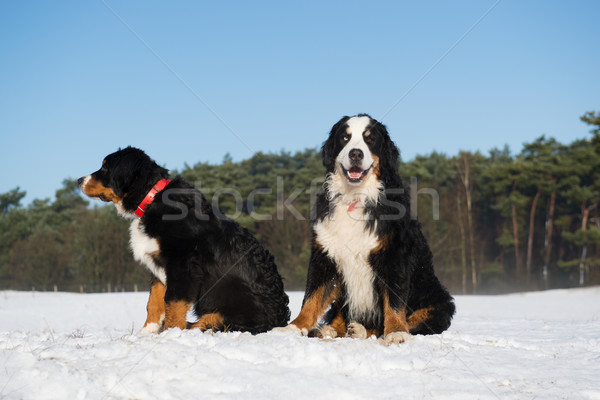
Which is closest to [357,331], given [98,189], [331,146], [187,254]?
[187,254]

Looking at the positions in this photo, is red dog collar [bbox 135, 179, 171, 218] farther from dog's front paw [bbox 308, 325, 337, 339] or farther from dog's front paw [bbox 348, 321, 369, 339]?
dog's front paw [bbox 348, 321, 369, 339]

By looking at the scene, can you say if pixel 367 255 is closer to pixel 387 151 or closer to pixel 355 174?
pixel 355 174

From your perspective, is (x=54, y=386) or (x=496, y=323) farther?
(x=496, y=323)

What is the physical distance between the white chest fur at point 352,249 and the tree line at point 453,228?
93.7 feet

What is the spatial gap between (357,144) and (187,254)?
2.09 metres

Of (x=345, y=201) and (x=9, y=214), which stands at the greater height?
(x=9, y=214)

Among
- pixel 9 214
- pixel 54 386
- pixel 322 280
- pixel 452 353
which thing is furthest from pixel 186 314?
pixel 9 214

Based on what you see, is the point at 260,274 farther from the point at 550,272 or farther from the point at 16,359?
the point at 550,272

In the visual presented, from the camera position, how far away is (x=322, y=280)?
18.0ft

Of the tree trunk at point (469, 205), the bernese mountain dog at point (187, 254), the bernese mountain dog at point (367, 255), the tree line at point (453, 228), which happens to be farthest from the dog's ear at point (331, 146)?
the tree trunk at point (469, 205)

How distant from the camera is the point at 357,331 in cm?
556

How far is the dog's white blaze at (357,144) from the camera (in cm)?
557

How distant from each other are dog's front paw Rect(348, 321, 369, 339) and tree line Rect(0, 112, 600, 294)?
2852 centimetres

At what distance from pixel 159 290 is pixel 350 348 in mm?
2240
